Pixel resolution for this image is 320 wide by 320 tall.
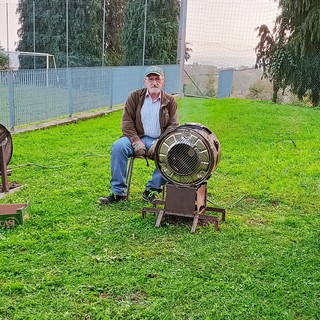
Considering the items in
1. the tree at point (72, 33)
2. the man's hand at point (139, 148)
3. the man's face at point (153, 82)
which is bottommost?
the man's hand at point (139, 148)

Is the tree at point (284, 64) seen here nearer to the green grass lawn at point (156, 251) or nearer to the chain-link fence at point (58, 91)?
the chain-link fence at point (58, 91)

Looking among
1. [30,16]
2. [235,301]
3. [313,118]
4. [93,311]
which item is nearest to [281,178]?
[235,301]

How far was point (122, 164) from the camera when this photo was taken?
13.1 feet

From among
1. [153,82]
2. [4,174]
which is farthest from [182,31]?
[4,174]

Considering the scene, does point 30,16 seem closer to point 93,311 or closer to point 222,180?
point 222,180

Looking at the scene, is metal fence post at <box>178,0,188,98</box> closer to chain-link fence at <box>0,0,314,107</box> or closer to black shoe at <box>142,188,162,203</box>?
chain-link fence at <box>0,0,314,107</box>

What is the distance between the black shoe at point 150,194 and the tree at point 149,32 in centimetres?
1499

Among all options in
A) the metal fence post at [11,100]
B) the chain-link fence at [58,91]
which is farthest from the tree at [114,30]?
the metal fence post at [11,100]

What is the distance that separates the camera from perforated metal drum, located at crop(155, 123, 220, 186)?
344cm

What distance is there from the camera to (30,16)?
18203 millimetres

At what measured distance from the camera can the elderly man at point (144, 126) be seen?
3.98 meters

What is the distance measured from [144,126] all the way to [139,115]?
106 mm

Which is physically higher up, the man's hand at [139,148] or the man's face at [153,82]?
the man's face at [153,82]

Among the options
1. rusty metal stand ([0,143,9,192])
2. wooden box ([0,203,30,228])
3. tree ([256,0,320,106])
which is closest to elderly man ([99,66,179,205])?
wooden box ([0,203,30,228])
